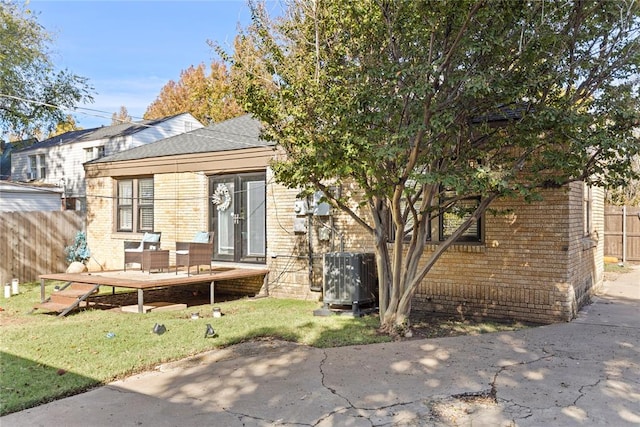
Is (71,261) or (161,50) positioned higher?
(161,50)

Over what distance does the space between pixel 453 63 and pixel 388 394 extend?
394 centimetres

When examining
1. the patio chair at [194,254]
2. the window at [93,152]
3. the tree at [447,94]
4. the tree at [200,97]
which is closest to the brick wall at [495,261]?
the tree at [447,94]

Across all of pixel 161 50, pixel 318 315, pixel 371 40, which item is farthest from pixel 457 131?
pixel 161 50

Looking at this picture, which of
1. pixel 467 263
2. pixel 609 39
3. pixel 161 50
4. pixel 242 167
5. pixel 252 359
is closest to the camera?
pixel 252 359

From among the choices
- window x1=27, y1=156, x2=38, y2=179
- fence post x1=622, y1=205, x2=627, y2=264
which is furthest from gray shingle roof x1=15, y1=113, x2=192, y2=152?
fence post x1=622, y1=205, x2=627, y2=264

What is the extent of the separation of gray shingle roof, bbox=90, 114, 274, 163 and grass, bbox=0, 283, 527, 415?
392 cm

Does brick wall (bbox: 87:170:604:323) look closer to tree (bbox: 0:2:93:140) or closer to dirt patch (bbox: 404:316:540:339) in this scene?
dirt patch (bbox: 404:316:540:339)

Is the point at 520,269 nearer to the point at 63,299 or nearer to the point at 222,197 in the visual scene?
the point at 222,197

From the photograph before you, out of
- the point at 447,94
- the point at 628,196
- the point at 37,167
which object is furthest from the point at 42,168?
the point at 628,196

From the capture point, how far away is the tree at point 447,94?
5758 millimetres

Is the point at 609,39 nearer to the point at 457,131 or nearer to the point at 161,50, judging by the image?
the point at 457,131

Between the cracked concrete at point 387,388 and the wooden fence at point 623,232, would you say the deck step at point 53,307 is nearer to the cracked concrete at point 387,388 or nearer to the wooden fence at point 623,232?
the cracked concrete at point 387,388

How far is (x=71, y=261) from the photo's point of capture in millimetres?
14109

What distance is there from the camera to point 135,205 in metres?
13.6
